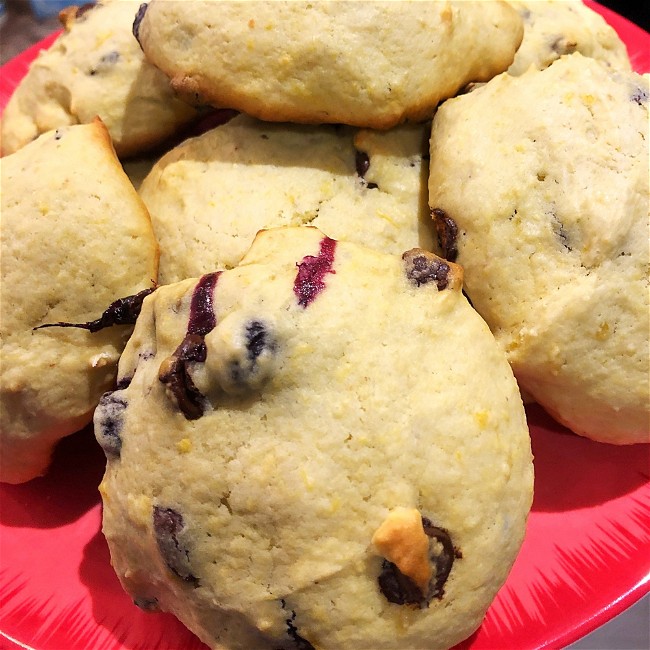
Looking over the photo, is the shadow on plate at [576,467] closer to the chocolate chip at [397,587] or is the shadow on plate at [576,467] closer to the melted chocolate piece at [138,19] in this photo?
the chocolate chip at [397,587]

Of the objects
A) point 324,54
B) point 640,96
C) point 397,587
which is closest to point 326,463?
point 397,587

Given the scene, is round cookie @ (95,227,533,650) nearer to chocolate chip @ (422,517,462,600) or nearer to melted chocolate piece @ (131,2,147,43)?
chocolate chip @ (422,517,462,600)

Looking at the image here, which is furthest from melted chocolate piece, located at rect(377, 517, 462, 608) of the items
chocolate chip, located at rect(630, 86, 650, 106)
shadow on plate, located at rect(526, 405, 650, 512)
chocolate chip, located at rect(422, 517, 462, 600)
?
chocolate chip, located at rect(630, 86, 650, 106)

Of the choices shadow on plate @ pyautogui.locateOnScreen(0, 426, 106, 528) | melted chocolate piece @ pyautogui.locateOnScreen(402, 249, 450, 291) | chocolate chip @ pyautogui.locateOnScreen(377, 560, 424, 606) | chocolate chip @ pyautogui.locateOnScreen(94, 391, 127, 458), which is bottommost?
shadow on plate @ pyautogui.locateOnScreen(0, 426, 106, 528)

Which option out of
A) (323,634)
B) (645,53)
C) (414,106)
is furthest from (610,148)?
(645,53)

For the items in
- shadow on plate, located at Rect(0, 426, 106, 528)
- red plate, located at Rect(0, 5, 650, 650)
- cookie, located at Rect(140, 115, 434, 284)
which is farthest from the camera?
shadow on plate, located at Rect(0, 426, 106, 528)
